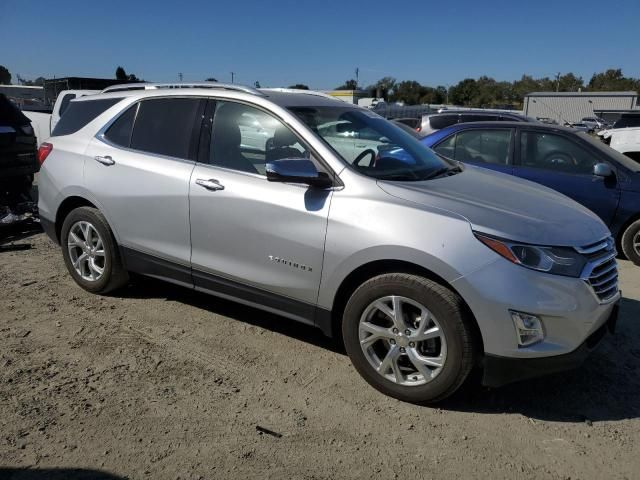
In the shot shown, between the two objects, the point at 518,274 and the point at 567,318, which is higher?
the point at 518,274

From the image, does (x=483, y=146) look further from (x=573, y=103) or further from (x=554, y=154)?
(x=573, y=103)

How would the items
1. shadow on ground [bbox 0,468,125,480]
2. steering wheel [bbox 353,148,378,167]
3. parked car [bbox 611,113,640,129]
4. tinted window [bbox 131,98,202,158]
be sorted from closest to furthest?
shadow on ground [bbox 0,468,125,480], steering wheel [bbox 353,148,378,167], tinted window [bbox 131,98,202,158], parked car [bbox 611,113,640,129]

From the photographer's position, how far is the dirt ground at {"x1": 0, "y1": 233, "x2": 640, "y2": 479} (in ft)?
8.58

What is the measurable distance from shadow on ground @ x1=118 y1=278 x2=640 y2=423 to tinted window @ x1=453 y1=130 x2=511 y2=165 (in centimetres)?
306

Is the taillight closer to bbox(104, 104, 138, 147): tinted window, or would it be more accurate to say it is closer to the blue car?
bbox(104, 104, 138, 147): tinted window

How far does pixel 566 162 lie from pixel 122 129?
5.08 m

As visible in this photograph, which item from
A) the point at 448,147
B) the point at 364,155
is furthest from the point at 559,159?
the point at 364,155

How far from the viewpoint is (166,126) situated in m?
4.17

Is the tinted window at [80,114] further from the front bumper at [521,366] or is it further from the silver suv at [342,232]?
the front bumper at [521,366]

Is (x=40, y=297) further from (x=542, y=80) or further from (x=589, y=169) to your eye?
(x=542, y=80)

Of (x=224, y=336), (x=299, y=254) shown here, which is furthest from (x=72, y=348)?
(x=299, y=254)

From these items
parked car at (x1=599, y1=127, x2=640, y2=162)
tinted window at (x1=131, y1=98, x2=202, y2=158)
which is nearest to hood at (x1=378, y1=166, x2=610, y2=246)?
tinted window at (x1=131, y1=98, x2=202, y2=158)

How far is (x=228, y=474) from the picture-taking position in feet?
8.29

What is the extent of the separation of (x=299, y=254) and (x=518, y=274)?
130cm
